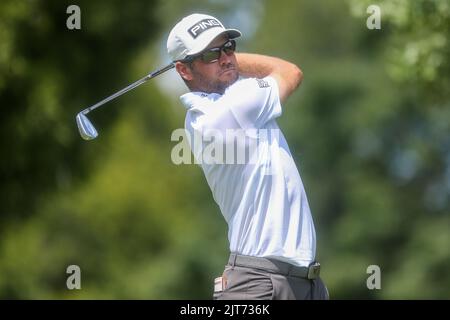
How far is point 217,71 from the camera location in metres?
8.45

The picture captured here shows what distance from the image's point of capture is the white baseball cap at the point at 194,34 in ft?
27.6

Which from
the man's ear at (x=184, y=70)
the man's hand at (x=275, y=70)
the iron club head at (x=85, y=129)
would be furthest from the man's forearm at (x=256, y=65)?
the iron club head at (x=85, y=129)

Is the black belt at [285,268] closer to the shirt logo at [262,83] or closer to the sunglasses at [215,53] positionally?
the shirt logo at [262,83]

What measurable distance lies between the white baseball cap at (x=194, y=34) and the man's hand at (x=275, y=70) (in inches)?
12.6

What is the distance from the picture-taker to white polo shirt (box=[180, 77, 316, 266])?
8070mm

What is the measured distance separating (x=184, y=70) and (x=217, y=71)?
0.22m

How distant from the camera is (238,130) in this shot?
8242mm

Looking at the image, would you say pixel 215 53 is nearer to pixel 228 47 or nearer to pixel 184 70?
pixel 228 47

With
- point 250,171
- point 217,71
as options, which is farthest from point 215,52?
point 250,171

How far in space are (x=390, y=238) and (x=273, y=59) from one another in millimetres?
31508

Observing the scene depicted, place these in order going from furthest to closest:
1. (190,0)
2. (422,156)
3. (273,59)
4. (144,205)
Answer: (190,0) → (144,205) → (422,156) → (273,59)

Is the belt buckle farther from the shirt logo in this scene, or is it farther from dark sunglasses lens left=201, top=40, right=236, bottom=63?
dark sunglasses lens left=201, top=40, right=236, bottom=63
